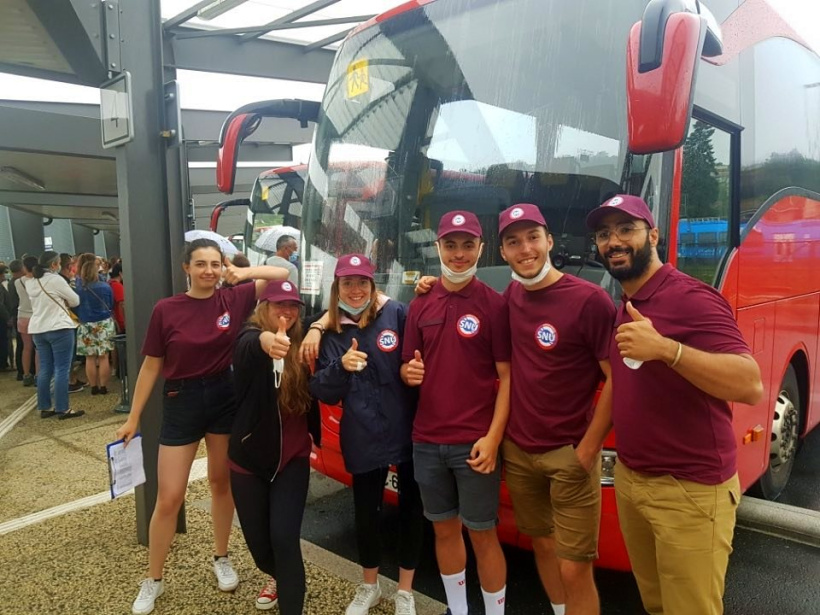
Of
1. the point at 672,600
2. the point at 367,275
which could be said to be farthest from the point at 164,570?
the point at 672,600

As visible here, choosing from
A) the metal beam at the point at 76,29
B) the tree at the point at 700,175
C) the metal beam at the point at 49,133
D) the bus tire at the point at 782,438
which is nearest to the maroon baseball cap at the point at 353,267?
the tree at the point at 700,175

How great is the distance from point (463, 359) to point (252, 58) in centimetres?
787

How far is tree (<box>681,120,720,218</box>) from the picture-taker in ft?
10.0

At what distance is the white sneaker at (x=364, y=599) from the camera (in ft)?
9.93

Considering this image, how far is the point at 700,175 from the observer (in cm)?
319

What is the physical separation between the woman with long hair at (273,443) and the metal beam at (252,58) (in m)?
7.21

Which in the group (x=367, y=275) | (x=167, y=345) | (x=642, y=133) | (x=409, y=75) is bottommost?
(x=167, y=345)

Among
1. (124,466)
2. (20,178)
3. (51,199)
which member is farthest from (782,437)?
(51,199)

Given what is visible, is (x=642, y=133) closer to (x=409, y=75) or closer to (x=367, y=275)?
(x=367, y=275)

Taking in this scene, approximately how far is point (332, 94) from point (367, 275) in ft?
6.02

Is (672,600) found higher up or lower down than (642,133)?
lower down

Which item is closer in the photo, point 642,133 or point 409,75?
point 642,133

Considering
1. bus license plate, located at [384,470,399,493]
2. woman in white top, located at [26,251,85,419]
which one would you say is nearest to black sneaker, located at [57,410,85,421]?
woman in white top, located at [26,251,85,419]

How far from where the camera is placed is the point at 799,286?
14.0 feet
